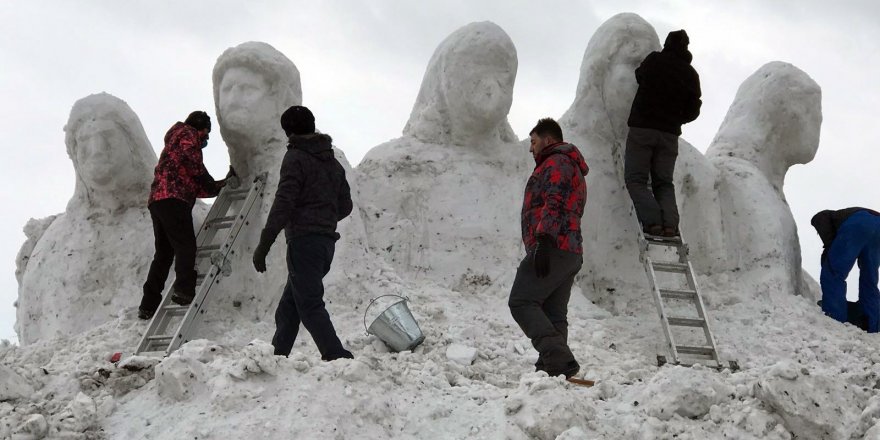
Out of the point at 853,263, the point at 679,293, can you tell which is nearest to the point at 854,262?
the point at 853,263

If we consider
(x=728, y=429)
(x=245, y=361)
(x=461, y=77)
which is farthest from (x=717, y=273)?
(x=245, y=361)

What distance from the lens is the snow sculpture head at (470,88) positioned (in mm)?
7801

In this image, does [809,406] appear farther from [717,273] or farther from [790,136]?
[790,136]

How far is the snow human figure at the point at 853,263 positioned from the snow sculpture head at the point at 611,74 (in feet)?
6.45

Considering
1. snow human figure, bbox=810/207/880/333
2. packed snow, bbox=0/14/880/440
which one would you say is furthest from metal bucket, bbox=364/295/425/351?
snow human figure, bbox=810/207/880/333

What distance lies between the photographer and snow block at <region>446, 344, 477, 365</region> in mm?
5848

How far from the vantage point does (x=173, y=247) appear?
22.1 feet

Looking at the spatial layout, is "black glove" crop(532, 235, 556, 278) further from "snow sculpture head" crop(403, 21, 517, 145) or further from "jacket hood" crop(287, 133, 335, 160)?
"snow sculpture head" crop(403, 21, 517, 145)

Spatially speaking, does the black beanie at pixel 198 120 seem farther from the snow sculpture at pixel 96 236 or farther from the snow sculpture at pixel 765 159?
the snow sculpture at pixel 765 159

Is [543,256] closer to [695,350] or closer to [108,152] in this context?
[695,350]

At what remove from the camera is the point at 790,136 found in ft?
29.9

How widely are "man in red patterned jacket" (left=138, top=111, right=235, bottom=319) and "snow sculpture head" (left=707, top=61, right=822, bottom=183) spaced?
4893mm

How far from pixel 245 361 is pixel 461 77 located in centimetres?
388

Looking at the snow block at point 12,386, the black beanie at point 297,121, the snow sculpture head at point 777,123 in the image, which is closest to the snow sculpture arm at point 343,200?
the black beanie at point 297,121
